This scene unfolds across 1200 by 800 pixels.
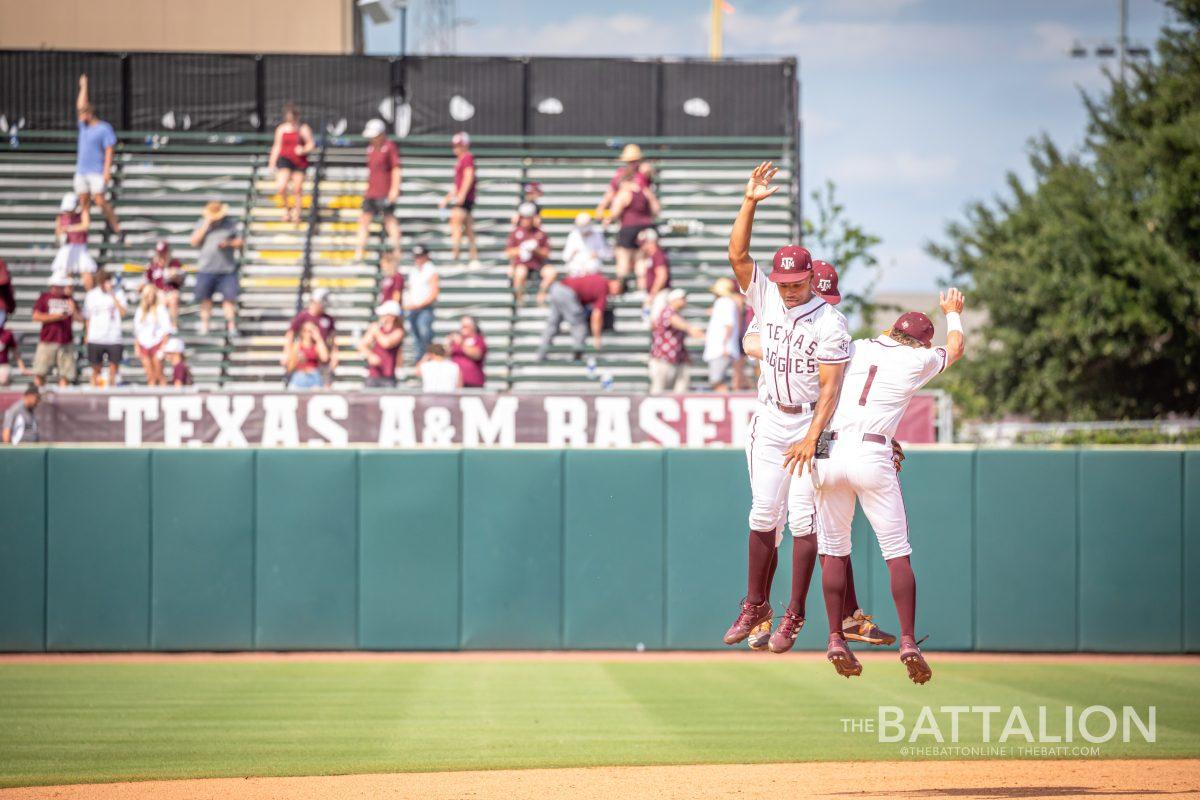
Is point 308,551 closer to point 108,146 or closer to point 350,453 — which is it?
point 350,453

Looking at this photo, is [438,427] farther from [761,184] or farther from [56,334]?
[761,184]

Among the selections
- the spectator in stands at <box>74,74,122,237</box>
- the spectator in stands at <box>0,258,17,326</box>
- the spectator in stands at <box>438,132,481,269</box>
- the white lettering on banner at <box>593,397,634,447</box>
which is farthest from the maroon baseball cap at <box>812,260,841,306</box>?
the spectator in stands at <box>74,74,122,237</box>

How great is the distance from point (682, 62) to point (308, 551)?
45.2 ft

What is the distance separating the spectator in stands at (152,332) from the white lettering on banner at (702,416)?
23.7 ft

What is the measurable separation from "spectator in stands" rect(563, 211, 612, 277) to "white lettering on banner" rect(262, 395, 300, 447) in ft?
15.7

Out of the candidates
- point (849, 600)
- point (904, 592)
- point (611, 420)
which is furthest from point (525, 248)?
point (904, 592)

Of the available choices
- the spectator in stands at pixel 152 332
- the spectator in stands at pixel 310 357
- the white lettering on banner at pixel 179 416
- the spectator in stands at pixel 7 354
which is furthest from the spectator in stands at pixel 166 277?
the spectator in stands at pixel 310 357

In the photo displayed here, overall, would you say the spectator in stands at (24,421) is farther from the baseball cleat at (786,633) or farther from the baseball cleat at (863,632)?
the baseball cleat at (863,632)

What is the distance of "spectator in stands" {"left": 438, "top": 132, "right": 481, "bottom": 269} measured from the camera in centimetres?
2206

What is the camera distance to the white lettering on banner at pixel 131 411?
18250 millimetres

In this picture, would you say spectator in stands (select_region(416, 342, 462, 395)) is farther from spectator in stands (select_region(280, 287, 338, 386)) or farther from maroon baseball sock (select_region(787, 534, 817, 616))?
maroon baseball sock (select_region(787, 534, 817, 616))

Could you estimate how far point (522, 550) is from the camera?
1648cm

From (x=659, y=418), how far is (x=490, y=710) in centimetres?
655

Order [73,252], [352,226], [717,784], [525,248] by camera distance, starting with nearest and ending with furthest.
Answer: [717,784]
[73,252]
[525,248]
[352,226]
